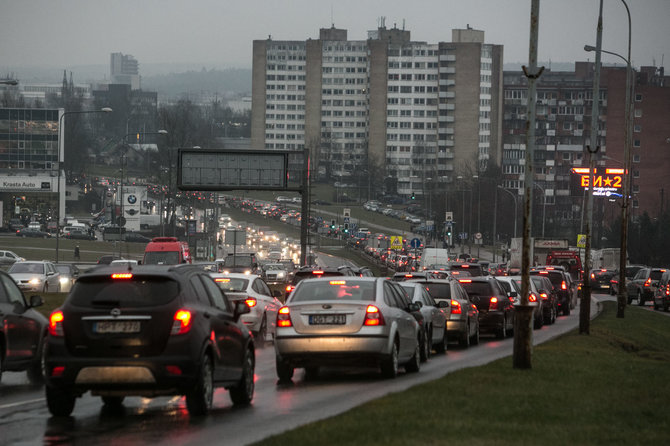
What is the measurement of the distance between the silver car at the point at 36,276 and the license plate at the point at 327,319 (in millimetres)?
30695

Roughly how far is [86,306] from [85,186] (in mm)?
175414

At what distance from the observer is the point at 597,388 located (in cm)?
1534

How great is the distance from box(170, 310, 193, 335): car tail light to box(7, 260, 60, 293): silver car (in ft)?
114

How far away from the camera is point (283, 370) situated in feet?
57.9

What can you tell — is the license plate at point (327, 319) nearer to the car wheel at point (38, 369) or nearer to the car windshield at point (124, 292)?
the car wheel at point (38, 369)

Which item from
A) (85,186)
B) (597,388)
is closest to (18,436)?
(597,388)

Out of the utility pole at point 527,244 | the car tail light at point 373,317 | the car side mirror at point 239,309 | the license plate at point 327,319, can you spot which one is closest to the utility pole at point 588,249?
the utility pole at point 527,244

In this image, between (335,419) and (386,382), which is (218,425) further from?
(386,382)

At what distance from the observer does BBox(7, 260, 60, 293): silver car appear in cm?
4675

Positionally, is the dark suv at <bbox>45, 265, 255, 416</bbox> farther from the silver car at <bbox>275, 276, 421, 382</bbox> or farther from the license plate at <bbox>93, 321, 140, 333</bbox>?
the silver car at <bbox>275, 276, 421, 382</bbox>

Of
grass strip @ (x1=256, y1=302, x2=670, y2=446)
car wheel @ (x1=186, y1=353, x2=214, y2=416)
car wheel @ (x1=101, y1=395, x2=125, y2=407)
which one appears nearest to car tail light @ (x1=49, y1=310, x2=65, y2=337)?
car wheel @ (x1=186, y1=353, x2=214, y2=416)

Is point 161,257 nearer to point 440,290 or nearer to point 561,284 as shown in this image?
point 561,284

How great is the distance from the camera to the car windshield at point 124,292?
507 inches

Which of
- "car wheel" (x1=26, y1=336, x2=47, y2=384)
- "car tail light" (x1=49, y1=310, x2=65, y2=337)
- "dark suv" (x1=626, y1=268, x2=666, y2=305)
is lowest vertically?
"dark suv" (x1=626, y1=268, x2=666, y2=305)
